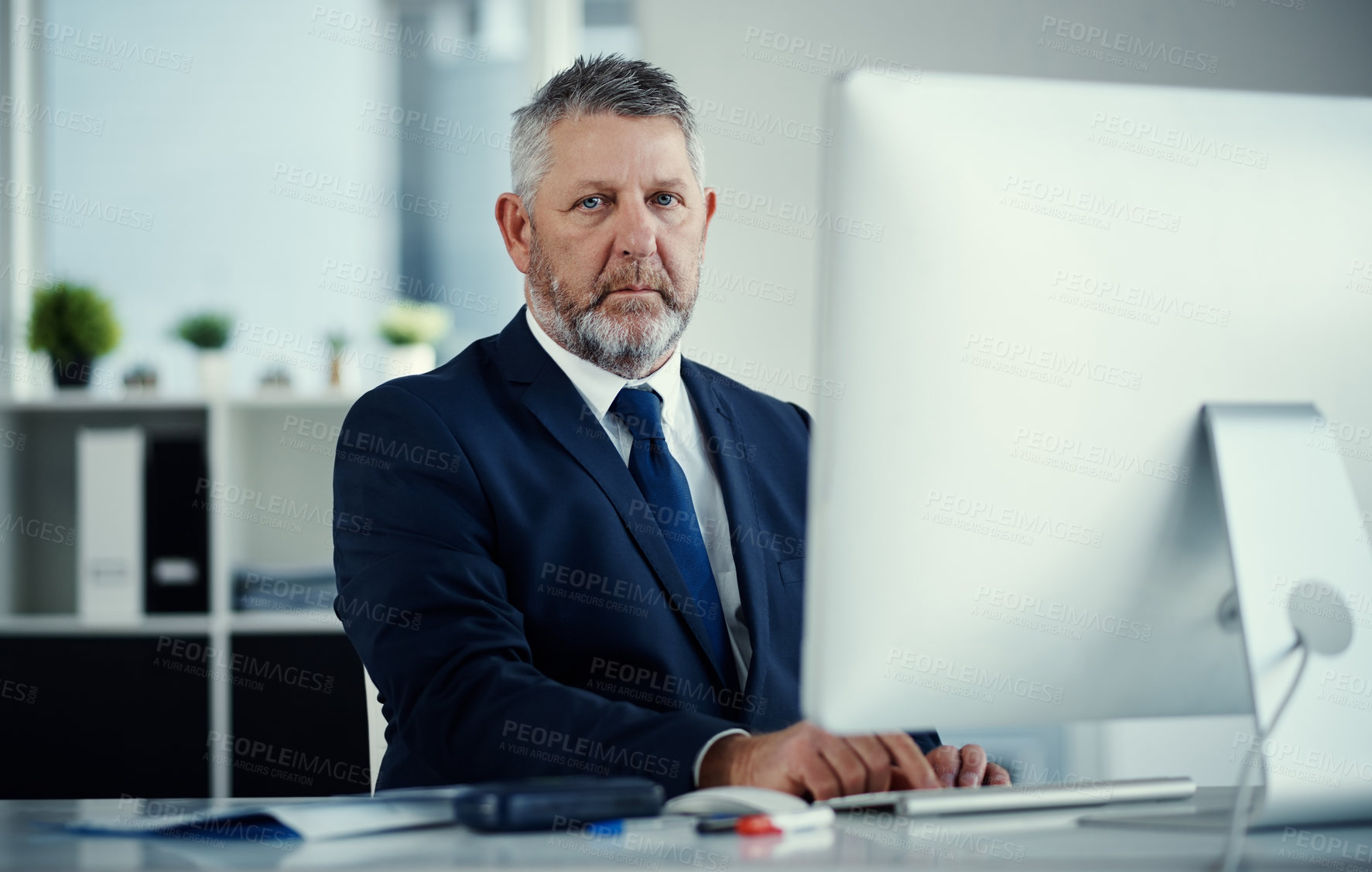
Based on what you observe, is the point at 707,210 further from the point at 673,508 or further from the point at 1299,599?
the point at 1299,599

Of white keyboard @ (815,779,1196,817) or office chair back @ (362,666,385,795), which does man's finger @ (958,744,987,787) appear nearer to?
white keyboard @ (815,779,1196,817)

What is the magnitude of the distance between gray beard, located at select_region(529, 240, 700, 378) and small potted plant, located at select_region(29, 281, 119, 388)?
1.84 meters

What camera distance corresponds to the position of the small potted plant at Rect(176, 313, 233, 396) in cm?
287

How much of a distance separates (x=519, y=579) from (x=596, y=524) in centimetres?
11

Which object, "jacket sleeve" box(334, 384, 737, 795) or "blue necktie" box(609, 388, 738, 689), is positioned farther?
"blue necktie" box(609, 388, 738, 689)

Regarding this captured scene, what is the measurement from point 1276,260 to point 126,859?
34.7 inches

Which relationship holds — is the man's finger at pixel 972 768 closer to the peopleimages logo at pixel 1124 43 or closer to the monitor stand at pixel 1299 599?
the monitor stand at pixel 1299 599

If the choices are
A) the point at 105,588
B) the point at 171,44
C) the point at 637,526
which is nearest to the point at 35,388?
the point at 105,588

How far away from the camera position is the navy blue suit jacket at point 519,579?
1.10 meters

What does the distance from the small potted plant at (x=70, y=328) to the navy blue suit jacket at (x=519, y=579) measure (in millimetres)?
1823

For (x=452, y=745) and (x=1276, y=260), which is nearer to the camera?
(x=1276, y=260)

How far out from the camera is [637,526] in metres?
1.35

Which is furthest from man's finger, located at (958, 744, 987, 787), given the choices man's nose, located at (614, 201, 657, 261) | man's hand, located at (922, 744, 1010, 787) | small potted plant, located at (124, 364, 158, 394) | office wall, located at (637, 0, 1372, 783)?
small potted plant, located at (124, 364, 158, 394)

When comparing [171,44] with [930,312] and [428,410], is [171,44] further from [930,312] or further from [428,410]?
[930,312]
